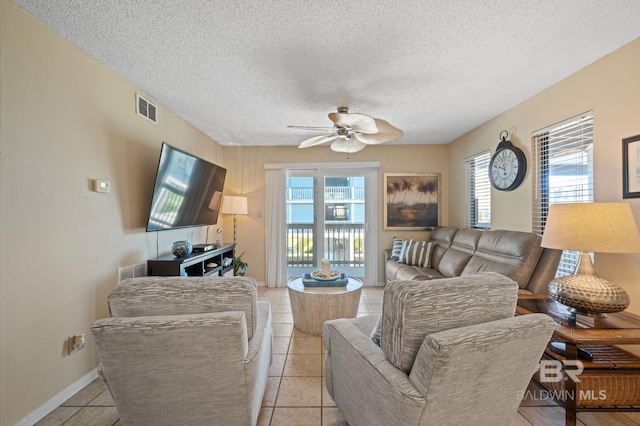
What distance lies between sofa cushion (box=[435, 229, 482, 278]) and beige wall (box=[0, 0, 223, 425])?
3470 mm

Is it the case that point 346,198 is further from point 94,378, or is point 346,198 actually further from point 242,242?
point 94,378

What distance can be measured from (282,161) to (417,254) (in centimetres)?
265

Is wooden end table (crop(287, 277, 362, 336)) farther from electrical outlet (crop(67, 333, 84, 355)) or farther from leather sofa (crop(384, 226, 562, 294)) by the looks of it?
electrical outlet (crop(67, 333, 84, 355))

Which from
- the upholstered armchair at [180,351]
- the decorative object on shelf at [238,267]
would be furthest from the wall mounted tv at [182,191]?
the upholstered armchair at [180,351]

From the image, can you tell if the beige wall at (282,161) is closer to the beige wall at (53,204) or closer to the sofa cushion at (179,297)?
the beige wall at (53,204)

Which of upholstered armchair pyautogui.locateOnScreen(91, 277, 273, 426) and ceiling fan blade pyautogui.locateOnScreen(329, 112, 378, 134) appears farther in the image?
ceiling fan blade pyautogui.locateOnScreen(329, 112, 378, 134)

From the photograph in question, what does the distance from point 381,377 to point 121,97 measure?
9.45 ft

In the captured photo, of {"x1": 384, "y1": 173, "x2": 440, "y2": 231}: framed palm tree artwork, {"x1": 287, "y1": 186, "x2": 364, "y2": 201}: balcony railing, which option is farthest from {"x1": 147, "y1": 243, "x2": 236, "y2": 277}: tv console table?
{"x1": 384, "y1": 173, "x2": 440, "y2": 231}: framed palm tree artwork

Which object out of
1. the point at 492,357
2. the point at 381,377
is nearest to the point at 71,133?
the point at 381,377

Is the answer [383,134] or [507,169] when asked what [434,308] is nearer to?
[383,134]

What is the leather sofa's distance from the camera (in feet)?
7.58

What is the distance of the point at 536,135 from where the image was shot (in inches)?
105

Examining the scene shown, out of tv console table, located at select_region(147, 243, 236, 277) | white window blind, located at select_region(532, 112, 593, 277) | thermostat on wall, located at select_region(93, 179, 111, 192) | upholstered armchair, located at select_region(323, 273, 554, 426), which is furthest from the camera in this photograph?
tv console table, located at select_region(147, 243, 236, 277)

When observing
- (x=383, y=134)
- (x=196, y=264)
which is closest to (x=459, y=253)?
(x=383, y=134)
